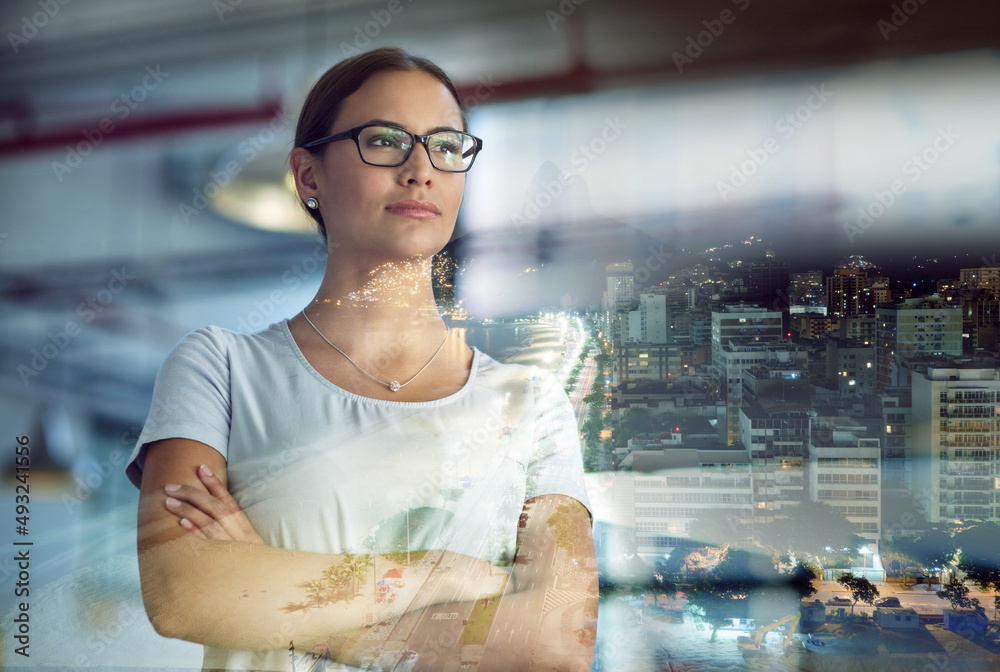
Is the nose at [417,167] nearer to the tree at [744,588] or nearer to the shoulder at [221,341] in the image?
the shoulder at [221,341]

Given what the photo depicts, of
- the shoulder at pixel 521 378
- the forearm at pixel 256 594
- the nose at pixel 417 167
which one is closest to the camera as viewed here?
the forearm at pixel 256 594

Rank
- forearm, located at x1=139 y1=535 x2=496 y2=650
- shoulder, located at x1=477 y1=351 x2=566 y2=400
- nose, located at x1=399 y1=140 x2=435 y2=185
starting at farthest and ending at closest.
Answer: shoulder, located at x1=477 y1=351 x2=566 y2=400 → nose, located at x1=399 y1=140 x2=435 y2=185 → forearm, located at x1=139 y1=535 x2=496 y2=650

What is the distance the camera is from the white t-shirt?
1670 millimetres

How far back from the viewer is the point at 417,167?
1720 mm

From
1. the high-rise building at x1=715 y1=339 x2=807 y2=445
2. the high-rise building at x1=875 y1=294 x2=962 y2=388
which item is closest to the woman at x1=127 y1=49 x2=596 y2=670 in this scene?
the high-rise building at x1=715 y1=339 x2=807 y2=445

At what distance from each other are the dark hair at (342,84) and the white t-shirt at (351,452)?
1.52 ft

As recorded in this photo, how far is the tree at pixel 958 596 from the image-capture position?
181 centimetres

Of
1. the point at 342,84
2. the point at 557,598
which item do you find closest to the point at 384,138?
the point at 342,84

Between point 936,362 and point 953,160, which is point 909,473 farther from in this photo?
point 953,160

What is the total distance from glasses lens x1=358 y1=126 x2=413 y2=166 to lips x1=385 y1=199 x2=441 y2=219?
0.36ft

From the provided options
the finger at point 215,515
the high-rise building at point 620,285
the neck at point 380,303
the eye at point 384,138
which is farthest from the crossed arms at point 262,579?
the eye at point 384,138

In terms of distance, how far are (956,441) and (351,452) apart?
5.67 ft

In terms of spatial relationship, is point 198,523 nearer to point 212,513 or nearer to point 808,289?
point 212,513

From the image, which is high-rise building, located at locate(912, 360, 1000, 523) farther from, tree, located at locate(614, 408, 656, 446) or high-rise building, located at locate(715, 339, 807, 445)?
tree, located at locate(614, 408, 656, 446)
